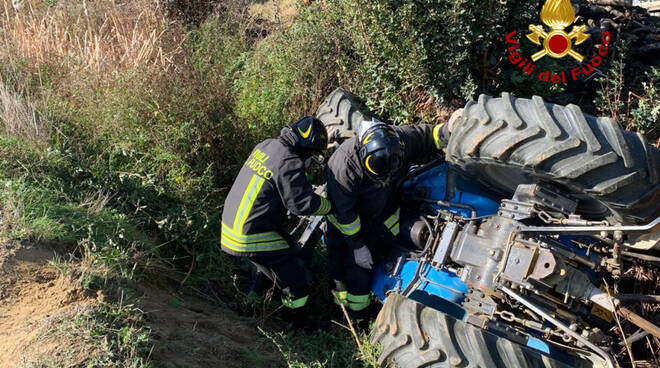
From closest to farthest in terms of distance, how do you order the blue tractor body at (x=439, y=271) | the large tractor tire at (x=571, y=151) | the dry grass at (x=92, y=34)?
the large tractor tire at (x=571, y=151), the blue tractor body at (x=439, y=271), the dry grass at (x=92, y=34)

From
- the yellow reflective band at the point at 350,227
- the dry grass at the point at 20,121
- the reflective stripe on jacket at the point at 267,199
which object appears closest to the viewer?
the reflective stripe on jacket at the point at 267,199

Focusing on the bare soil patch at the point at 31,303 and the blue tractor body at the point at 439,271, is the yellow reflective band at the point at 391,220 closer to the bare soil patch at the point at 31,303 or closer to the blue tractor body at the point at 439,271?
the blue tractor body at the point at 439,271

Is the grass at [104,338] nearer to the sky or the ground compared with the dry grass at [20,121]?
nearer to the ground

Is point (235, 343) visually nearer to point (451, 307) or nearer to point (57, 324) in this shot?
point (57, 324)

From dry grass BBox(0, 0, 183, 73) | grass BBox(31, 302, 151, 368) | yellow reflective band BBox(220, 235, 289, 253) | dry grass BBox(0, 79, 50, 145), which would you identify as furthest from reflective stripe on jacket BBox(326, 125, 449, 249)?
dry grass BBox(0, 0, 183, 73)

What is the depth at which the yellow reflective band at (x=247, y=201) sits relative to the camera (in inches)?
168

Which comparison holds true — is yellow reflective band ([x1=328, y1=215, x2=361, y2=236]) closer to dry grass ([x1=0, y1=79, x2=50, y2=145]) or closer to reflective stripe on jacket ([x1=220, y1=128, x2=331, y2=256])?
reflective stripe on jacket ([x1=220, y1=128, x2=331, y2=256])

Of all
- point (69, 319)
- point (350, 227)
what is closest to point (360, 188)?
point (350, 227)

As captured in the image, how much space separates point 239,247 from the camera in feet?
14.3

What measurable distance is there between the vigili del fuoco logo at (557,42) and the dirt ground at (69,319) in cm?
358

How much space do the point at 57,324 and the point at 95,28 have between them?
4981mm

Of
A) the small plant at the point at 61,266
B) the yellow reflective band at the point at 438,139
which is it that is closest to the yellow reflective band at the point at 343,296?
the yellow reflective band at the point at 438,139

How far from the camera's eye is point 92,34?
7.12 meters

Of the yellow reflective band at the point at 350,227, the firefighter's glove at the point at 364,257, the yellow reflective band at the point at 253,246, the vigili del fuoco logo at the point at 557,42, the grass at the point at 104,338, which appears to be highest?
the vigili del fuoco logo at the point at 557,42
